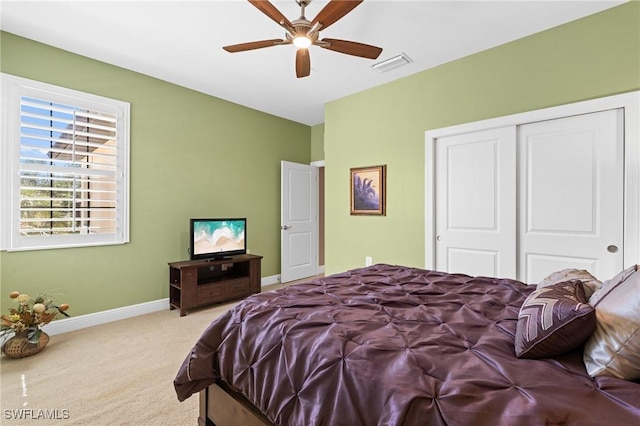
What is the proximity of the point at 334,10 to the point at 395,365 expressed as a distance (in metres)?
1.95

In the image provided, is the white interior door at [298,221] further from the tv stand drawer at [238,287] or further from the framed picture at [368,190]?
the framed picture at [368,190]

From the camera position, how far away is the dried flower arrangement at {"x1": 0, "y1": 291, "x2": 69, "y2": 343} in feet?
8.34

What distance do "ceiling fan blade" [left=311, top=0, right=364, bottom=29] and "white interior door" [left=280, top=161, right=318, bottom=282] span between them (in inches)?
127

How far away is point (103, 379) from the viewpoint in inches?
86.7

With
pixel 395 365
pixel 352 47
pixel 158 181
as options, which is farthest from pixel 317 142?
pixel 395 365

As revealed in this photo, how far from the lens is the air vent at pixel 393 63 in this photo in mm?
3155

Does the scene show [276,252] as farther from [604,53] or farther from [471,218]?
[604,53]

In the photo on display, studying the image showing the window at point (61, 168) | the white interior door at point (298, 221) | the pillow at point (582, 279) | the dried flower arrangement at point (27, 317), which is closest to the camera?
the pillow at point (582, 279)

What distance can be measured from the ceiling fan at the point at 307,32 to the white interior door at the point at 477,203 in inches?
59.7

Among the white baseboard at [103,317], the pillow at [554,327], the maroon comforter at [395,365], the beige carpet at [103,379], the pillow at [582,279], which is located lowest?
the beige carpet at [103,379]

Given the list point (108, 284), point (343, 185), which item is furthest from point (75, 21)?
point (343, 185)

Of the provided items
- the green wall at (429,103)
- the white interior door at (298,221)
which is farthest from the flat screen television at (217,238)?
the green wall at (429,103)

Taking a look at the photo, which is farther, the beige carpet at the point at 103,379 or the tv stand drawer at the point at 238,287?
Result: the tv stand drawer at the point at 238,287

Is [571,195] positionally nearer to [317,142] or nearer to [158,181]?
[317,142]
